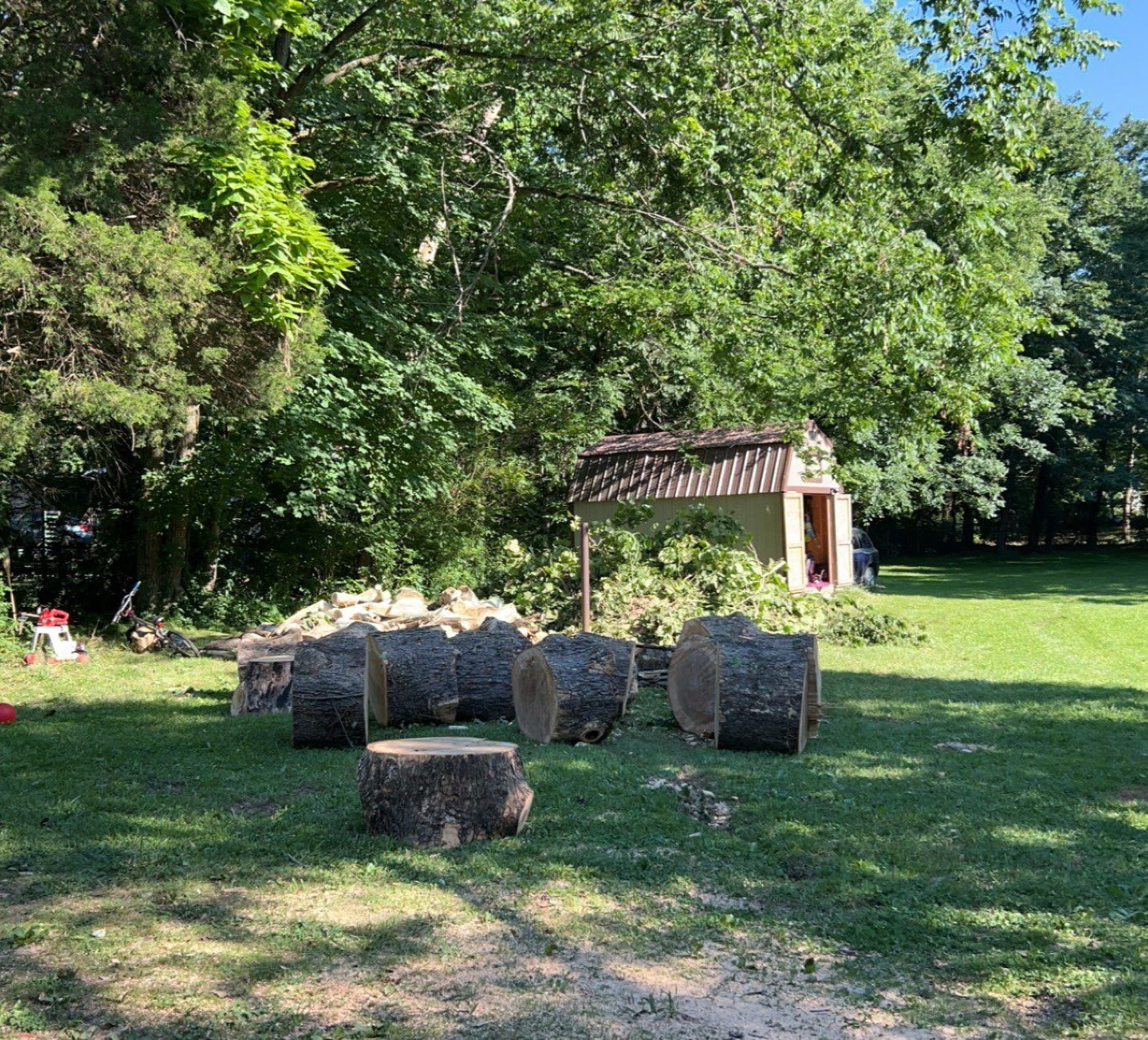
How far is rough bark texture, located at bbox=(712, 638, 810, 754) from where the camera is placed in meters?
8.40

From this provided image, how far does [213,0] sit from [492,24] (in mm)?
5080

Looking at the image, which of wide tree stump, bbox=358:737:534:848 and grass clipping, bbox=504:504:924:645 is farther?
grass clipping, bbox=504:504:924:645

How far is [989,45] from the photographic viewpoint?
916cm

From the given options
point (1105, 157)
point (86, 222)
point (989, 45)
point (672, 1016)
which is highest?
point (1105, 157)

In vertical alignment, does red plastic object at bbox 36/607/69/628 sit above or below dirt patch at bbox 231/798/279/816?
above

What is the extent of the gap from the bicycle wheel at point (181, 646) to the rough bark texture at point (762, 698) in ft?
27.5

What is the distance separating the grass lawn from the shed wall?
1121cm

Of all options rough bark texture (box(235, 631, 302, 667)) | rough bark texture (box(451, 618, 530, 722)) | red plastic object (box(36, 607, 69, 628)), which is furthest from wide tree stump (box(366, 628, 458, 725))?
red plastic object (box(36, 607, 69, 628))

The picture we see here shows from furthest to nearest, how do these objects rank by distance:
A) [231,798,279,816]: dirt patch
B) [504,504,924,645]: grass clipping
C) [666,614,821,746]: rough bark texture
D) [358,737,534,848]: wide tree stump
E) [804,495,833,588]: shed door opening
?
[804,495,833,588]: shed door opening → [504,504,924,645]: grass clipping → [666,614,821,746]: rough bark texture → [231,798,279,816]: dirt patch → [358,737,534,848]: wide tree stump

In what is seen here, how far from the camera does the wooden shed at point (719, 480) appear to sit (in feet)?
67.9

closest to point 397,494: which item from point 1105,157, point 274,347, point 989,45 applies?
point 274,347

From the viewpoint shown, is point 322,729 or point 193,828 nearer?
point 193,828

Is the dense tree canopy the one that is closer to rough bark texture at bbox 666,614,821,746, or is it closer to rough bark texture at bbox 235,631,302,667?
rough bark texture at bbox 235,631,302,667

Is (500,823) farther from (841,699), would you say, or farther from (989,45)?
(989,45)
